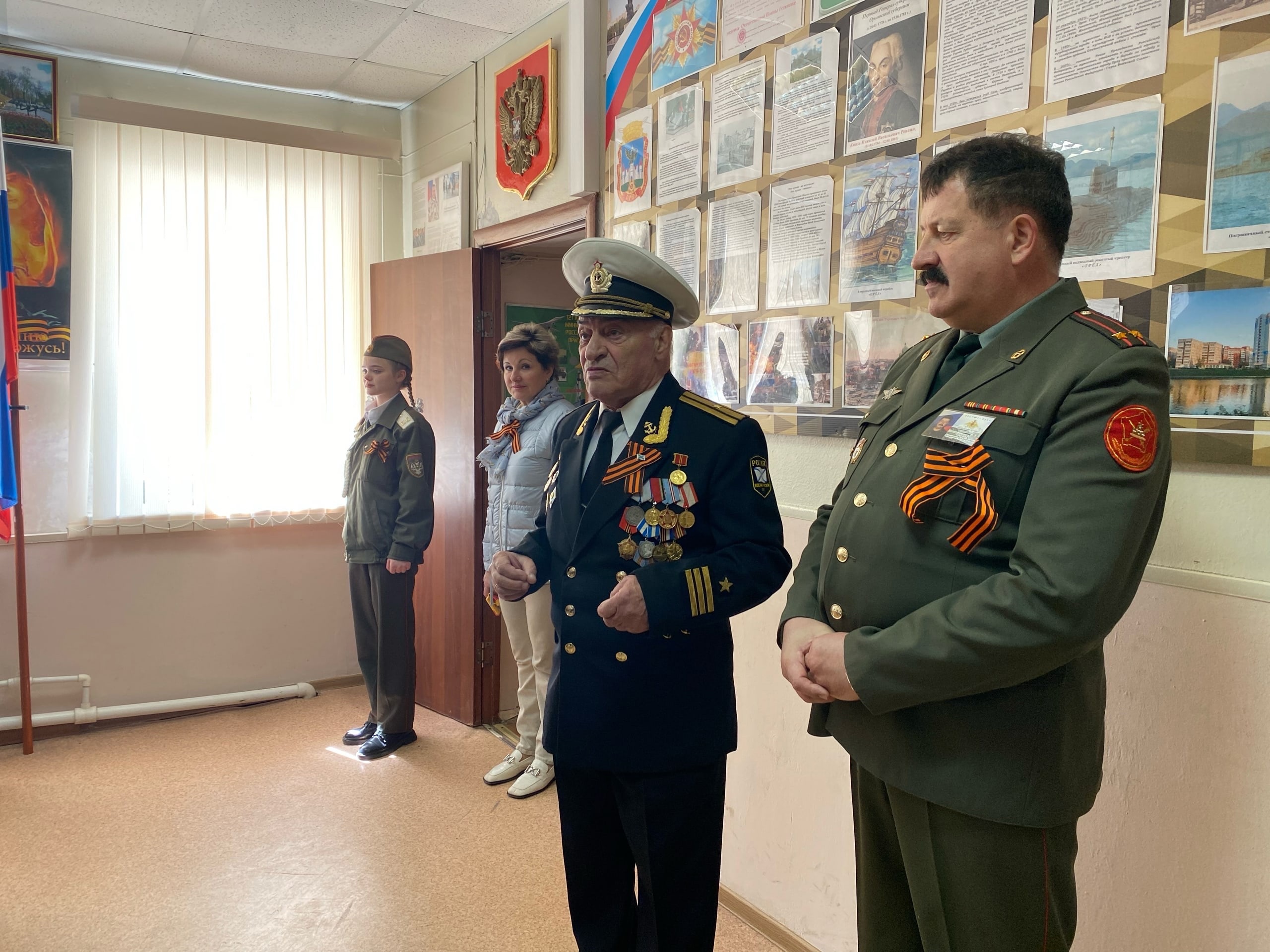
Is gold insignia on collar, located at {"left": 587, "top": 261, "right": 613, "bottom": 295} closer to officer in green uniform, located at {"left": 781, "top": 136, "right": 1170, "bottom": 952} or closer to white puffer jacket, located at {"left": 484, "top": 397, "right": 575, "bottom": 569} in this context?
officer in green uniform, located at {"left": 781, "top": 136, "right": 1170, "bottom": 952}

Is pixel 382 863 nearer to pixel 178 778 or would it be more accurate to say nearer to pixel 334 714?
pixel 178 778

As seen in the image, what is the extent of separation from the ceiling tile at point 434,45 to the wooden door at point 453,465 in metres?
0.81

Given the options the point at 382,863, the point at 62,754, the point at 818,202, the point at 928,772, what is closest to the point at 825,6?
the point at 818,202

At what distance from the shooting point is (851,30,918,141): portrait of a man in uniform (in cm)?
196

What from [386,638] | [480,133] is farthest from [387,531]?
[480,133]

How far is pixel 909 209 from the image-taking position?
1950 mm

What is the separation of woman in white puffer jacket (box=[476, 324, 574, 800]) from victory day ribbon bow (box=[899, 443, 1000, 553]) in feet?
6.92

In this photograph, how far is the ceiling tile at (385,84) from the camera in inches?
159

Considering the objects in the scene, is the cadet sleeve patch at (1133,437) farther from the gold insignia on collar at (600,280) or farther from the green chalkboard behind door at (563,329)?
the green chalkboard behind door at (563,329)

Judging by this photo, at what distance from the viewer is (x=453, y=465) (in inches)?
157

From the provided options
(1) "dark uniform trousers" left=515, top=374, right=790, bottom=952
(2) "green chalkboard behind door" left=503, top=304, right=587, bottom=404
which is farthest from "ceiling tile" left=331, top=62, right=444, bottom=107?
(1) "dark uniform trousers" left=515, top=374, right=790, bottom=952

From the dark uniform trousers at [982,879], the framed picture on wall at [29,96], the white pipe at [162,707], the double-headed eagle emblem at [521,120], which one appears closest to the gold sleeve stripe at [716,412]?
the dark uniform trousers at [982,879]

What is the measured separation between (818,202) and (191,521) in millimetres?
3237

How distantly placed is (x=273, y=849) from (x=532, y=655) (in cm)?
105
